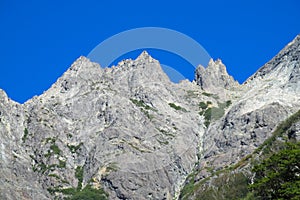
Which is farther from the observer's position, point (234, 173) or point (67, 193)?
point (67, 193)

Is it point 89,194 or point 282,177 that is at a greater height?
point 89,194

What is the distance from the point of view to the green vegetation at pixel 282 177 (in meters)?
37.5

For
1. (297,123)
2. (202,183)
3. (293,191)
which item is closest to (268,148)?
(297,123)

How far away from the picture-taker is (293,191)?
3647 centimetres

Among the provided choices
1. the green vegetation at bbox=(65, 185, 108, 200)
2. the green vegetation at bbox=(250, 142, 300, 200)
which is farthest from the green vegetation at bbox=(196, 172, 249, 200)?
the green vegetation at bbox=(250, 142, 300, 200)

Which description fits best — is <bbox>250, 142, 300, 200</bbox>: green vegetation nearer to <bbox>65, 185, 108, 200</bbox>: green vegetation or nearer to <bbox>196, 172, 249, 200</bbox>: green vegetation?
<bbox>196, 172, 249, 200</bbox>: green vegetation

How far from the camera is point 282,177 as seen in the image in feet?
131

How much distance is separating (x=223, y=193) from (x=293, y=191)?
392ft

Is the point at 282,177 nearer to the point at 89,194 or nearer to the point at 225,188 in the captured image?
the point at 225,188

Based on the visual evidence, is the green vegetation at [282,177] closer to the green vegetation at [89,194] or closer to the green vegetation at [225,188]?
the green vegetation at [225,188]

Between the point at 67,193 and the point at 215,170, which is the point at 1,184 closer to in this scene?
the point at 67,193

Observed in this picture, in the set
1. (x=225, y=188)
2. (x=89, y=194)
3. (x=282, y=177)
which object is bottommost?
(x=282, y=177)

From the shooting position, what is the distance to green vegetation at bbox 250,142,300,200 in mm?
37547

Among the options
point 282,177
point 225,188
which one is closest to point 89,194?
point 225,188
